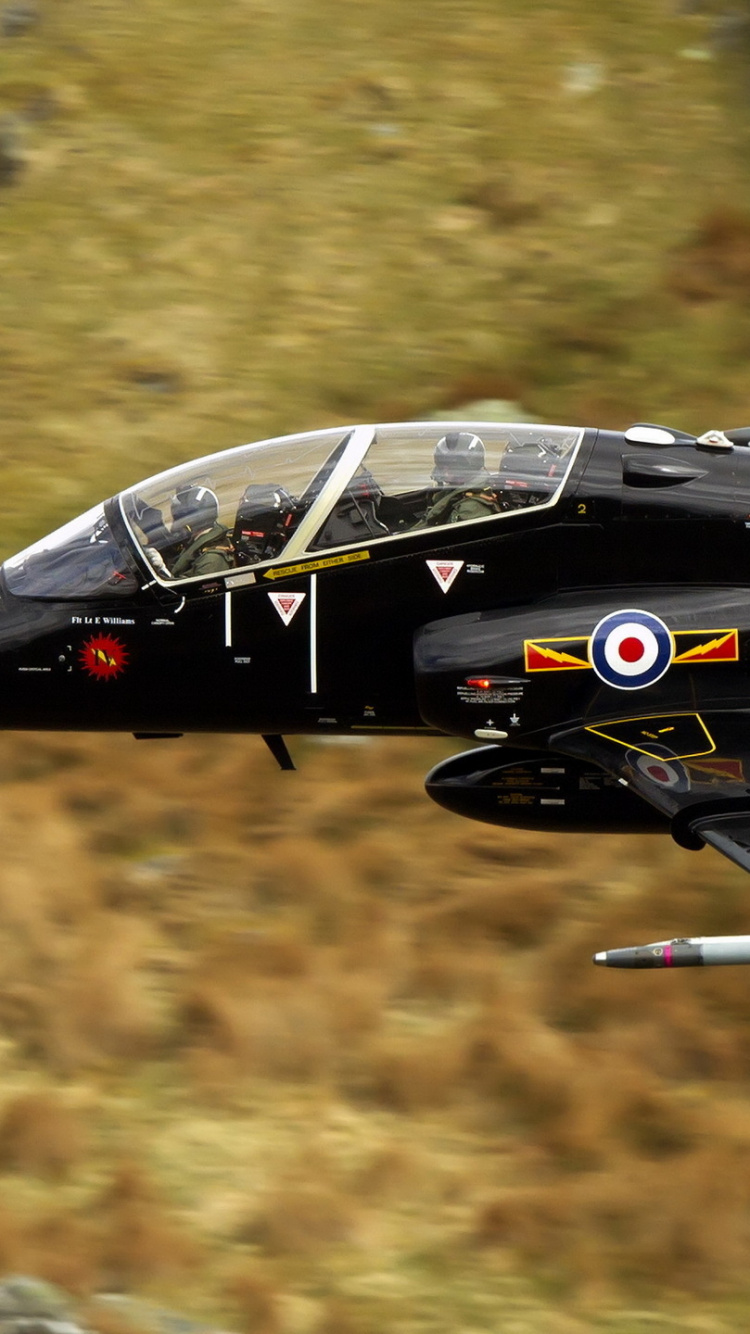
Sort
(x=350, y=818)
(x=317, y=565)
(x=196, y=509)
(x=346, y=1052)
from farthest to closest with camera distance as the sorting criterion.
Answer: (x=350, y=818), (x=346, y=1052), (x=196, y=509), (x=317, y=565)

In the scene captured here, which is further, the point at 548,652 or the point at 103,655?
the point at 103,655

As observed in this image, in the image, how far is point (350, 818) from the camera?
46.2 ft

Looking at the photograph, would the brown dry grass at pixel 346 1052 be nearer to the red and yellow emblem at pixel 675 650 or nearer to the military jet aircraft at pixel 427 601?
the military jet aircraft at pixel 427 601

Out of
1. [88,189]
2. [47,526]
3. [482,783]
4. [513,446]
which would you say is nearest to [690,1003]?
[482,783]

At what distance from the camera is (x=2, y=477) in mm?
17328

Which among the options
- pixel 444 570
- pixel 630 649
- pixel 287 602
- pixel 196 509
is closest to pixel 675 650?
pixel 630 649

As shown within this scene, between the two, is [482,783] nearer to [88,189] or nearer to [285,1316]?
[285,1316]

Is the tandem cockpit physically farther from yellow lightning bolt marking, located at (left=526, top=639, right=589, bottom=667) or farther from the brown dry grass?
the brown dry grass

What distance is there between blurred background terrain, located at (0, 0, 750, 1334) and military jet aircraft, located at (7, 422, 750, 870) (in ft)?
7.32

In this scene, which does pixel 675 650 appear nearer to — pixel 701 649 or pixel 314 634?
pixel 701 649

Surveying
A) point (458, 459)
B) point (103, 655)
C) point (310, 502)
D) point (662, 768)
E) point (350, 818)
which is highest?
point (458, 459)

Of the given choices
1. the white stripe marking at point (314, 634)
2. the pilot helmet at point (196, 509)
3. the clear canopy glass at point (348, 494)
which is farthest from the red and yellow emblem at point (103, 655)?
the white stripe marking at point (314, 634)

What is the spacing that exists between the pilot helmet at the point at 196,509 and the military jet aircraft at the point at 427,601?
15 millimetres

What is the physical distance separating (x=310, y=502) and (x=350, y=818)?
12.9 feet
